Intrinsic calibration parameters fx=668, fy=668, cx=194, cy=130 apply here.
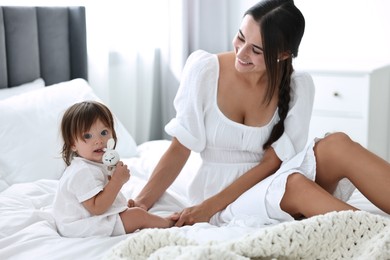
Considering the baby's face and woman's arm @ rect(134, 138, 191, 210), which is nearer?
the baby's face

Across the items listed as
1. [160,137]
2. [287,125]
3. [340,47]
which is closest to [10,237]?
[287,125]

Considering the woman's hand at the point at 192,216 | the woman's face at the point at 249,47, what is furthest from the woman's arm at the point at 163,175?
the woman's face at the point at 249,47

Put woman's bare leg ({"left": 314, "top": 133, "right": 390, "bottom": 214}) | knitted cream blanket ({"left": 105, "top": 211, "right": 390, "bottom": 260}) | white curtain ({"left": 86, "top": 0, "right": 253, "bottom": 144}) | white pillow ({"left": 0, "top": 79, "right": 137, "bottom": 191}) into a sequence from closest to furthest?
knitted cream blanket ({"left": 105, "top": 211, "right": 390, "bottom": 260}) < woman's bare leg ({"left": 314, "top": 133, "right": 390, "bottom": 214}) < white pillow ({"left": 0, "top": 79, "right": 137, "bottom": 191}) < white curtain ({"left": 86, "top": 0, "right": 253, "bottom": 144})

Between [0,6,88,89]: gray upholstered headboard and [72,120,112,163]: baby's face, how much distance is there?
917 mm

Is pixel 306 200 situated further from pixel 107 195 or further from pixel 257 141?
pixel 107 195

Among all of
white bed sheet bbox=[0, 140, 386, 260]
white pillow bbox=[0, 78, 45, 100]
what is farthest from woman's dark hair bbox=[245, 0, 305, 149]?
white pillow bbox=[0, 78, 45, 100]

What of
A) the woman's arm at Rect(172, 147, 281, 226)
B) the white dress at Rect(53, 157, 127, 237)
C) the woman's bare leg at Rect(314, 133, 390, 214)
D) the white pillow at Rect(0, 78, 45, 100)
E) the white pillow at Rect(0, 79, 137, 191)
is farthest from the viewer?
the white pillow at Rect(0, 78, 45, 100)

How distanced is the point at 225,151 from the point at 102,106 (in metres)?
0.50

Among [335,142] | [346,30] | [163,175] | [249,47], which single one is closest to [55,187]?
[163,175]

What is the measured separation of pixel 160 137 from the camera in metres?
3.79

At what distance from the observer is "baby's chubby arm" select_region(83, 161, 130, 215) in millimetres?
1750

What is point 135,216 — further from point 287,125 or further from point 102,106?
point 287,125

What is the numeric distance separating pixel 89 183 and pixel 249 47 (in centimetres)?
64

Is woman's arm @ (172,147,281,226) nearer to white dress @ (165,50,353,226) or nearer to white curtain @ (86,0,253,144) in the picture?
white dress @ (165,50,353,226)
